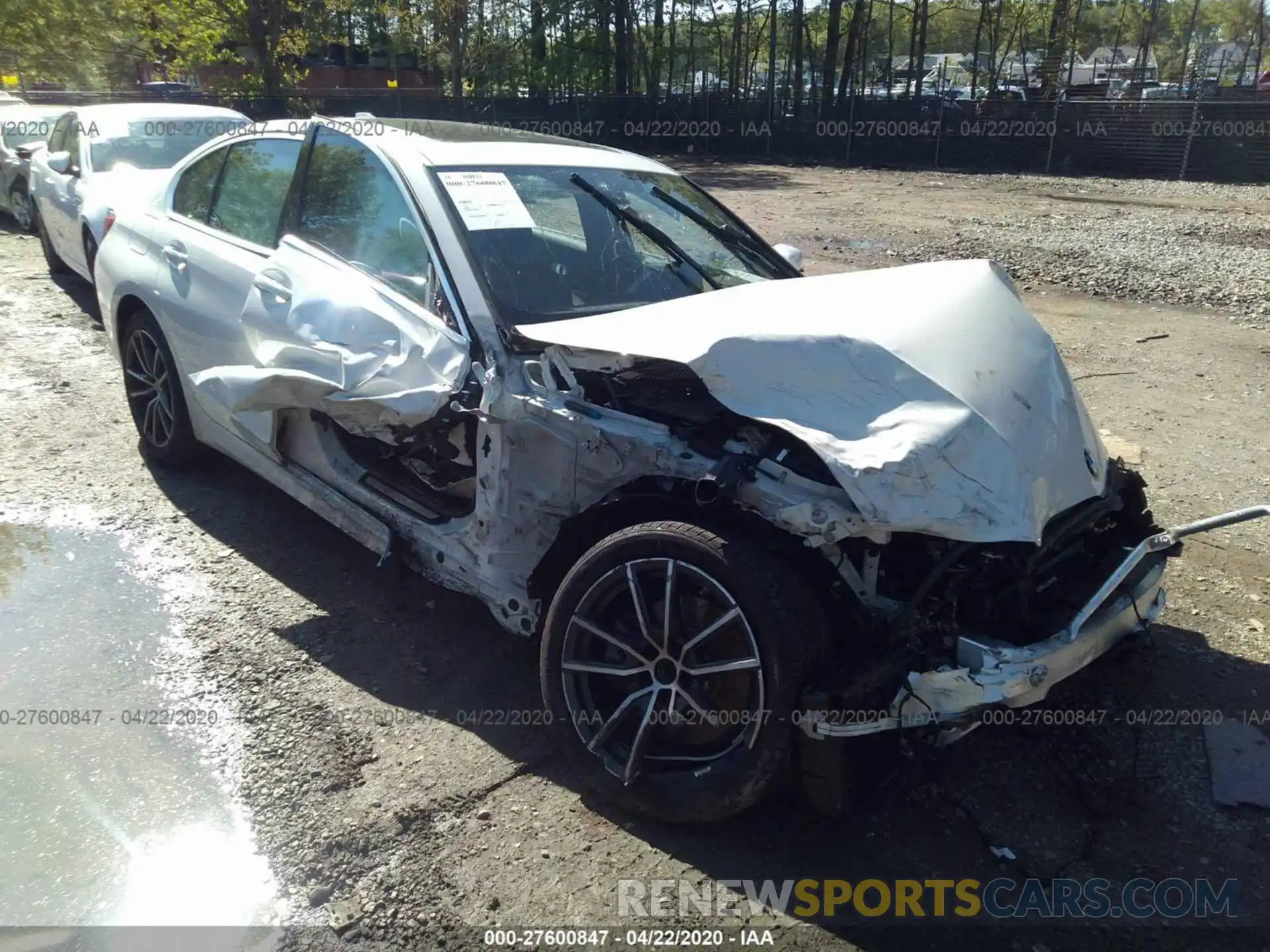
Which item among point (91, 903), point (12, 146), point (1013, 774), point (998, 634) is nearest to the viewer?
point (91, 903)

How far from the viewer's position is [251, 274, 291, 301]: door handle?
365 centimetres

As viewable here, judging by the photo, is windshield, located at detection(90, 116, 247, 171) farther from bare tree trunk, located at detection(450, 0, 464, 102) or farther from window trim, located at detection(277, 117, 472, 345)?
bare tree trunk, located at detection(450, 0, 464, 102)

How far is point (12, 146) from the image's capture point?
11398 mm

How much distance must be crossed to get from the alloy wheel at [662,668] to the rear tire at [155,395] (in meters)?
2.87

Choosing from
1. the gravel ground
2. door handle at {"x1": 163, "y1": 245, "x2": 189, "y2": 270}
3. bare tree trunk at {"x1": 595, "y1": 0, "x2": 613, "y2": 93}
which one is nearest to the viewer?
door handle at {"x1": 163, "y1": 245, "x2": 189, "y2": 270}

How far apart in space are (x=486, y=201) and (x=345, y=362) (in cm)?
81

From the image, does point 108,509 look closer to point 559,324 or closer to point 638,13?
point 559,324

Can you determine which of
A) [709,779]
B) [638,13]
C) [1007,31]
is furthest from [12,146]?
[1007,31]

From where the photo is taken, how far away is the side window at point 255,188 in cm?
414

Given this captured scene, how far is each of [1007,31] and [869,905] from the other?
47.6 meters

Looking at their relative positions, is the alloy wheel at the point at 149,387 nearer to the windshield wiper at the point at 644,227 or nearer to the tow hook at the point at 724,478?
the windshield wiper at the point at 644,227

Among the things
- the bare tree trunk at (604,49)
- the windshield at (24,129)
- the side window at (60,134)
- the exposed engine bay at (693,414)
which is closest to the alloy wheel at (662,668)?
the exposed engine bay at (693,414)

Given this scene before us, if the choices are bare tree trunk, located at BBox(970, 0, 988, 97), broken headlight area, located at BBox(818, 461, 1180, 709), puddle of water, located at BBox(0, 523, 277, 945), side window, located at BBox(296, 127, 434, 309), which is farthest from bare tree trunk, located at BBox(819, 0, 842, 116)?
puddle of water, located at BBox(0, 523, 277, 945)

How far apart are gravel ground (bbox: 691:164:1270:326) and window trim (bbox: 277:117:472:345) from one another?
7673 mm
